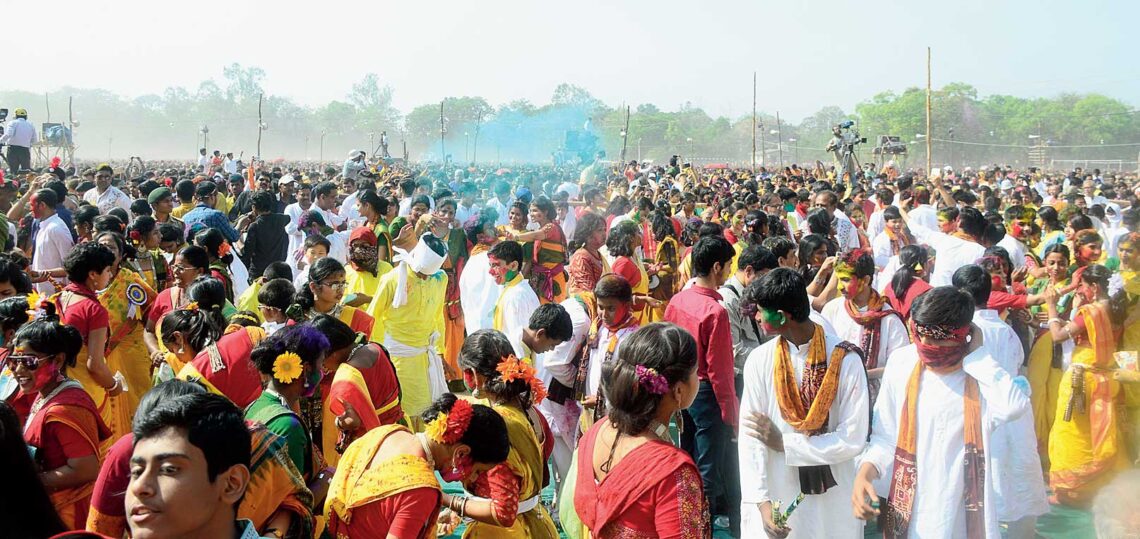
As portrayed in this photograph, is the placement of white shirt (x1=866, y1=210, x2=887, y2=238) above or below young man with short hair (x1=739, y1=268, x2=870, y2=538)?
above

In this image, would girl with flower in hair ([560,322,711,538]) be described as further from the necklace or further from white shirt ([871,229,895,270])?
white shirt ([871,229,895,270])

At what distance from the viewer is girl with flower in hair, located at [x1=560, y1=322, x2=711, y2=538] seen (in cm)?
255

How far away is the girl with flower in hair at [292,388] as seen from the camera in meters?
3.10

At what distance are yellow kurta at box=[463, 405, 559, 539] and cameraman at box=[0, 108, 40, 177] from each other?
15.3 meters

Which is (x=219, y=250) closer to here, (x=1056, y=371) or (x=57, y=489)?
(x=57, y=489)

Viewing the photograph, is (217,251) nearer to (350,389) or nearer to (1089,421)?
(350,389)

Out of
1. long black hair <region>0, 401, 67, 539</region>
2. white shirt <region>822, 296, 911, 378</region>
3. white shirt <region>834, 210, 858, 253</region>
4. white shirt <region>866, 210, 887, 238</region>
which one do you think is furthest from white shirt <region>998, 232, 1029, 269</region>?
long black hair <region>0, 401, 67, 539</region>

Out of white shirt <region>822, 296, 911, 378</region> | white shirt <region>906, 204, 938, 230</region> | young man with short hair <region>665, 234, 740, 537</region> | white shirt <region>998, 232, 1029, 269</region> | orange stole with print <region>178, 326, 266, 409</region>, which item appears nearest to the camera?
orange stole with print <region>178, 326, 266, 409</region>

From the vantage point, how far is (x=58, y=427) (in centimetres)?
324

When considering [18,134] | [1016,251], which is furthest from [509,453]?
[18,134]

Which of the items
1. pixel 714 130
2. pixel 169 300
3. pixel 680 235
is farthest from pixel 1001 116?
pixel 169 300

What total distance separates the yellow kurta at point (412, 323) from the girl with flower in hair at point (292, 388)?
2404mm

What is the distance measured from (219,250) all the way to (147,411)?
4.22 m

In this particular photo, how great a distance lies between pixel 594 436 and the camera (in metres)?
2.87
